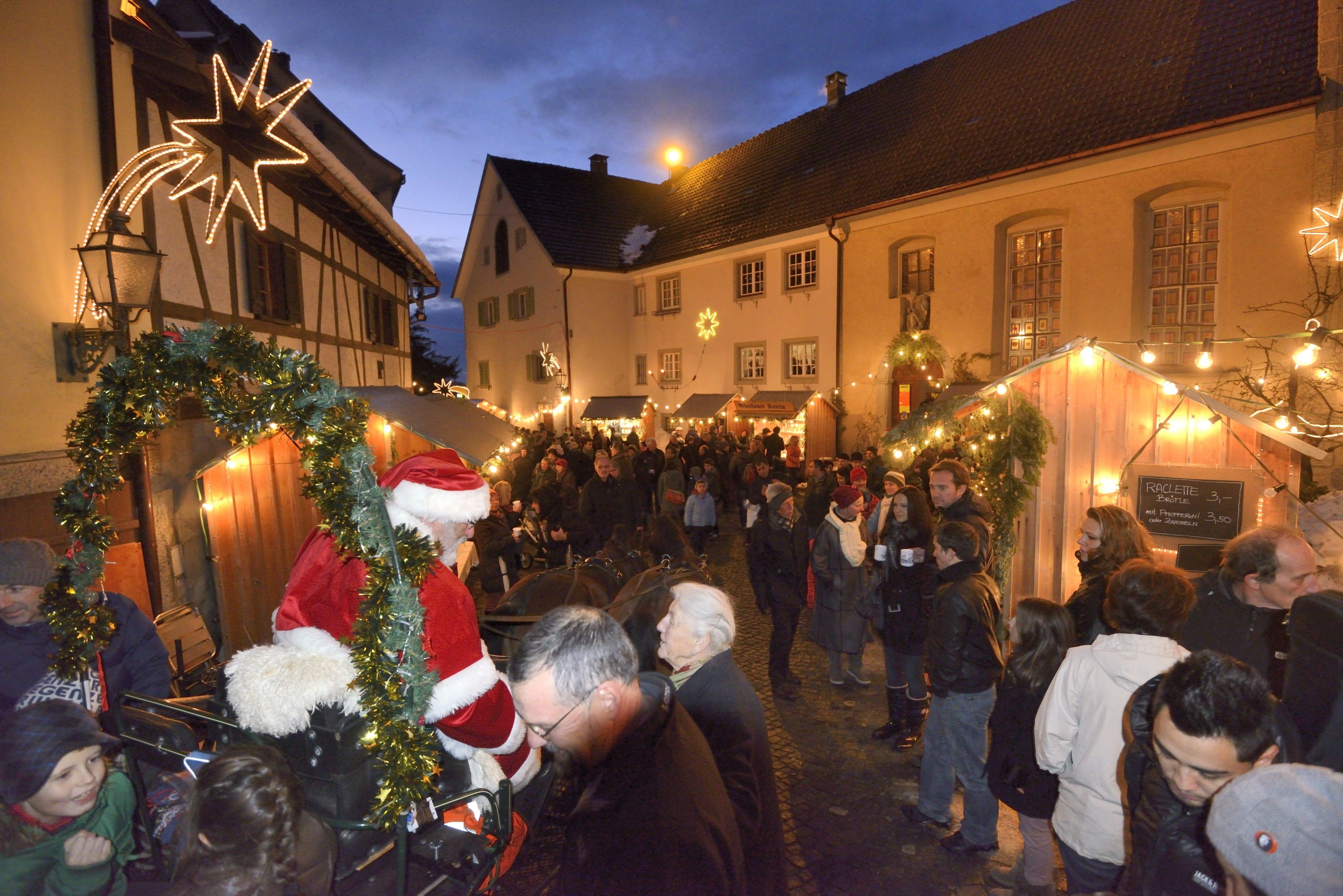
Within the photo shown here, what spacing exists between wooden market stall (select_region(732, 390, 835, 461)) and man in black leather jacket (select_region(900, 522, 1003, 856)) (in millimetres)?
14634

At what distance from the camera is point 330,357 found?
10.5m

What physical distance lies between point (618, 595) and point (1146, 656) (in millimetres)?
3473

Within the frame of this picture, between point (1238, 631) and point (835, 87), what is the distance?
23.8 meters

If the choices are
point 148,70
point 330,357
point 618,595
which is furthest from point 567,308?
point 618,595

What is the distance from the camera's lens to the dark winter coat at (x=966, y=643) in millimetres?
4004

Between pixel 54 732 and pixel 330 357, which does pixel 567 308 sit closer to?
pixel 330 357

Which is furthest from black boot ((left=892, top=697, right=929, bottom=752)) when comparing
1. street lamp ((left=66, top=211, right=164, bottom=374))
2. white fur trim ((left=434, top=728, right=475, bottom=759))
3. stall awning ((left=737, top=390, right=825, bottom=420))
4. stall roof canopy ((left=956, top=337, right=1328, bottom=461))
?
stall awning ((left=737, top=390, right=825, bottom=420))

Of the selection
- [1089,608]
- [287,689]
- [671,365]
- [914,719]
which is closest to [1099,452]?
[1089,608]

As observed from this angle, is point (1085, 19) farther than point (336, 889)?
Yes

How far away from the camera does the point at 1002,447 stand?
261 inches

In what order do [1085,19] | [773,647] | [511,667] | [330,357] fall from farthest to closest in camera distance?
[1085,19]
[330,357]
[773,647]
[511,667]

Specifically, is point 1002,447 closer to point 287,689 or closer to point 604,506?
point 604,506

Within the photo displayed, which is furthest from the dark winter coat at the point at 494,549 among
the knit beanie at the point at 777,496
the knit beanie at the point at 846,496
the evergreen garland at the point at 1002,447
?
the evergreen garland at the point at 1002,447

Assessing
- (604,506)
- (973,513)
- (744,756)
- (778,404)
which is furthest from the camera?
(778,404)
